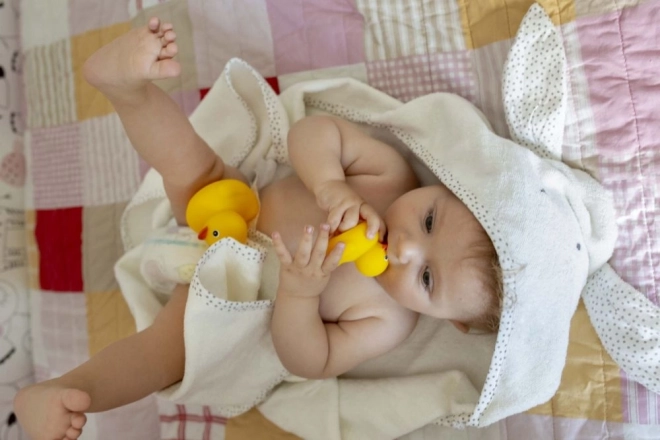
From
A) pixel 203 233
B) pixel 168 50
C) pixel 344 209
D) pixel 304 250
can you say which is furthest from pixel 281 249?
pixel 168 50

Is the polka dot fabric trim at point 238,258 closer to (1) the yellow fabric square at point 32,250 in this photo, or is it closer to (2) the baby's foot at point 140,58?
(2) the baby's foot at point 140,58

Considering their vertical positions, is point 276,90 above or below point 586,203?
above

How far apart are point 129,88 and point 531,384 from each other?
0.80 meters

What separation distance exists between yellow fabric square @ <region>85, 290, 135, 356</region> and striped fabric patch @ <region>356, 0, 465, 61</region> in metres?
0.75

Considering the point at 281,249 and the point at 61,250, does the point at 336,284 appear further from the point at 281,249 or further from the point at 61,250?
the point at 61,250

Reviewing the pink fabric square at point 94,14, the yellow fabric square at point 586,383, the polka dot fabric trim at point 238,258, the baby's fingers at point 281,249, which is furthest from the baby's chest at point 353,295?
the pink fabric square at point 94,14

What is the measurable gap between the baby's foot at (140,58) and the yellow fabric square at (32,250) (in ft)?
2.04

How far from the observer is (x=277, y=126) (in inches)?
47.0

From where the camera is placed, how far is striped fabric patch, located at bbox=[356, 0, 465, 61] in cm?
115

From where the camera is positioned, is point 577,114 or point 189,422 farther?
point 189,422

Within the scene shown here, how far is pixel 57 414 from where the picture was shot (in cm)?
78

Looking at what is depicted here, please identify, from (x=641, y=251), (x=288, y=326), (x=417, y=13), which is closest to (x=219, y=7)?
(x=417, y=13)

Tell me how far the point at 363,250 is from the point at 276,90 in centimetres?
52

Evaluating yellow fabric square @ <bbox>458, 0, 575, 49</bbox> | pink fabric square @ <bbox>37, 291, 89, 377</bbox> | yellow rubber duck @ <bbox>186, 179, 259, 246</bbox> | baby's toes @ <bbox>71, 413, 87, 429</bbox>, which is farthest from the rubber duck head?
yellow fabric square @ <bbox>458, 0, 575, 49</bbox>
